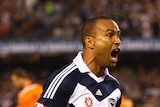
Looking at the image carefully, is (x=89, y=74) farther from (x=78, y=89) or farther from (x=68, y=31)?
(x=68, y=31)

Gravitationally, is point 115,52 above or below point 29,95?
above

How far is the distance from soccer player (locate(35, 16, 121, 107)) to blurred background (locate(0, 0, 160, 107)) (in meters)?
13.9

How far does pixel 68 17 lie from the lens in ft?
64.6

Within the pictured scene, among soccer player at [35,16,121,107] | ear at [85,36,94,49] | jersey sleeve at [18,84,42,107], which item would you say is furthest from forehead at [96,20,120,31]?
jersey sleeve at [18,84,42,107]

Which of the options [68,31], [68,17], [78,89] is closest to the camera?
[78,89]

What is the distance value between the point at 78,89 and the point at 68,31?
49.6 feet

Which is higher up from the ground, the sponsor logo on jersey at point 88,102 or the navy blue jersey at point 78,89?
the navy blue jersey at point 78,89

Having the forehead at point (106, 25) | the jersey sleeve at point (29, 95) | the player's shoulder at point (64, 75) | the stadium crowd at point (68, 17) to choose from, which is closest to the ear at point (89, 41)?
the forehead at point (106, 25)

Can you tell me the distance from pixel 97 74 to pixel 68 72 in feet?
0.90

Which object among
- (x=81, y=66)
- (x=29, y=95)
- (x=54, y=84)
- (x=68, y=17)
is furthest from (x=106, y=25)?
(x=68, y=17)

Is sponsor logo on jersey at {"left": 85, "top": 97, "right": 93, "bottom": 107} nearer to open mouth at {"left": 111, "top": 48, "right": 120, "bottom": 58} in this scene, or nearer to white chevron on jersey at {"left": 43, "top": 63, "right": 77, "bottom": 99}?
white chevron on jersey at {"left": 43, "top": 63, "right": 77, "bottom": 99}

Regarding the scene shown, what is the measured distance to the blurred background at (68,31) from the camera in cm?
1920

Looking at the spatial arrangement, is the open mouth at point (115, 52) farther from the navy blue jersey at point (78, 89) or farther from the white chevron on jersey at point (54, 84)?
the white chevron on jersey at point (54, 84)

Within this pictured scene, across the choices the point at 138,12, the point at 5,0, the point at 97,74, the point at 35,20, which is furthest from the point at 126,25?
the point at 97,74
